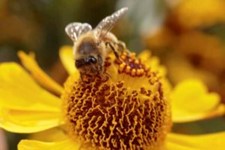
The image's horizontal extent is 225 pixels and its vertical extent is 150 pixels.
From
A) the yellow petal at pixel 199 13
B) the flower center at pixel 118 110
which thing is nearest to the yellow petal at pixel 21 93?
the flower center at pixel 118 110

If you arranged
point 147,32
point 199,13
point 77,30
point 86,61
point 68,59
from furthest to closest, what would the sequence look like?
point 199,13
point 147,32
point 68,59
point 77,30
point 86,61

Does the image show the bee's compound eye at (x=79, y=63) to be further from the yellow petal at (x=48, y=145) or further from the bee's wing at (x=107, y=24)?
the yellow petal at (x=48, y=145)

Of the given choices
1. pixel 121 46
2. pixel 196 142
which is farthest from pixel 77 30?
pixel 196 142

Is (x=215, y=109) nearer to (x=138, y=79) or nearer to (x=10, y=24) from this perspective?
(x=138, y=79)

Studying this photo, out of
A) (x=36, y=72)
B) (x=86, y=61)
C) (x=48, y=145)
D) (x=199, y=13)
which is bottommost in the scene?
(x=48, y=145)

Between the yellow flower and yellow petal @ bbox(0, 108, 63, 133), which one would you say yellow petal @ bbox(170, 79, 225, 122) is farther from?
yellow petal @ bbox(0, 108, 63, 133)

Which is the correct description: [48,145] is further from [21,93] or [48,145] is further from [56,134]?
[21,93]

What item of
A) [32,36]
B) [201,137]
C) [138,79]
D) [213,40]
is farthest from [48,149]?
[213,40]
